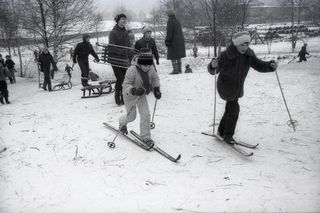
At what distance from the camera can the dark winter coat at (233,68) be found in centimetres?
497

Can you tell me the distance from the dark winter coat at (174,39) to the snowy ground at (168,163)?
10.4 feet

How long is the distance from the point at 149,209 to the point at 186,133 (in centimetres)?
263

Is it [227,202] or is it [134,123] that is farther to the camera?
[134,123]

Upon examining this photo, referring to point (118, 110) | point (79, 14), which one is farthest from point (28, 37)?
point (118, 110)

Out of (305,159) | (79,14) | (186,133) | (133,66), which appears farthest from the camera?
(79,14)

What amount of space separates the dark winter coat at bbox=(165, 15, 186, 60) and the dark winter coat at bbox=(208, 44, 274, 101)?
5.91 meters

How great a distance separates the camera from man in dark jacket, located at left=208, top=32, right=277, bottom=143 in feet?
16.1

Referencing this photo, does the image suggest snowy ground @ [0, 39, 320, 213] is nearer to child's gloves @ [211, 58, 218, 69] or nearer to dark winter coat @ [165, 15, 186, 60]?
child's gloves @ [211, 58, 218, 69]

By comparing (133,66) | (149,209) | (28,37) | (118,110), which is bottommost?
(149,209)

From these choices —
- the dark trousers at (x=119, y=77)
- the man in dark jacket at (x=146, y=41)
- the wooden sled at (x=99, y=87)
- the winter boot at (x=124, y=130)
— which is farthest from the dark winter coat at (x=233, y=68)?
the wooden sled at (x=99, y=87)

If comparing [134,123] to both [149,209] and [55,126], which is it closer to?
[55,126]

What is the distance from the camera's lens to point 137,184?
14.1 ft

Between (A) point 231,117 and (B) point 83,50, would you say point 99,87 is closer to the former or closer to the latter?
(B) point 83,50

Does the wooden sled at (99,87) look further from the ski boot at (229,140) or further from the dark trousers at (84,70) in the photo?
the ski boot at (229,140)
